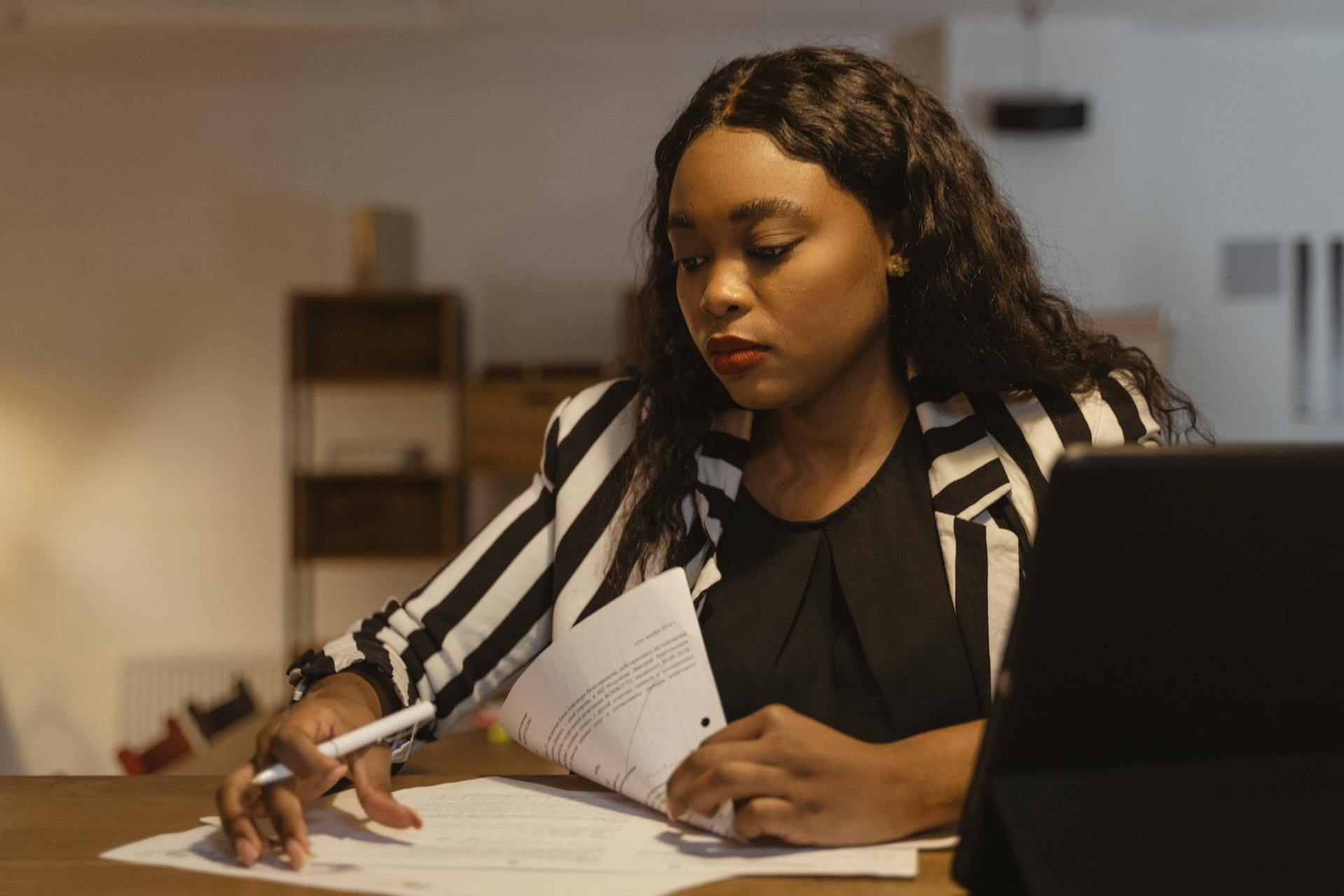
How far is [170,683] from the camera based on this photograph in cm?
509

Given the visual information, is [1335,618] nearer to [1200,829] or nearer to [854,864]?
[1200,829]

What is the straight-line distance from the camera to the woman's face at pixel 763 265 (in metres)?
1.11

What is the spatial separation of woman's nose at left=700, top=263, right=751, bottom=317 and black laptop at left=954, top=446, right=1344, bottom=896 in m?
0.55

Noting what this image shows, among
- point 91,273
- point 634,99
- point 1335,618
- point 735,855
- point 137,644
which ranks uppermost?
point 634,99

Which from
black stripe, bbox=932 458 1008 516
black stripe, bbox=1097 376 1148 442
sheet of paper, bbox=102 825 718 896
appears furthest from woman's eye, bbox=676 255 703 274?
sheet of paper, bbox=102 825 718 896

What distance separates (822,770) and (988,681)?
0.39m

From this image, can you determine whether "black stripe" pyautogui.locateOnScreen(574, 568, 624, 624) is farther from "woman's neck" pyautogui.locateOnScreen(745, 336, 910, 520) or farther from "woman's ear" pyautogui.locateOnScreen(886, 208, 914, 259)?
"woman's ear" pyautogui.locateOnScreen(886, 208, 914, 259)

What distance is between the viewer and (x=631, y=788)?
0.86m

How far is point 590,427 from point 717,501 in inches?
6.8

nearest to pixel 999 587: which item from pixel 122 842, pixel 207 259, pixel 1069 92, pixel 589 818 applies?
pixel 589 818

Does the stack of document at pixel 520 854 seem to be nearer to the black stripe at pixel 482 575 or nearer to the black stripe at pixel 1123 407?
the black stripe at pixel 482 575

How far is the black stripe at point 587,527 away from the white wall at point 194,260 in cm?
386

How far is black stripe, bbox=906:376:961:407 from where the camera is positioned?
1276mm

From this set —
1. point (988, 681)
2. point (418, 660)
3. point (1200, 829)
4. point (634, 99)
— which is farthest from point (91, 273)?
point (1200, 829)
